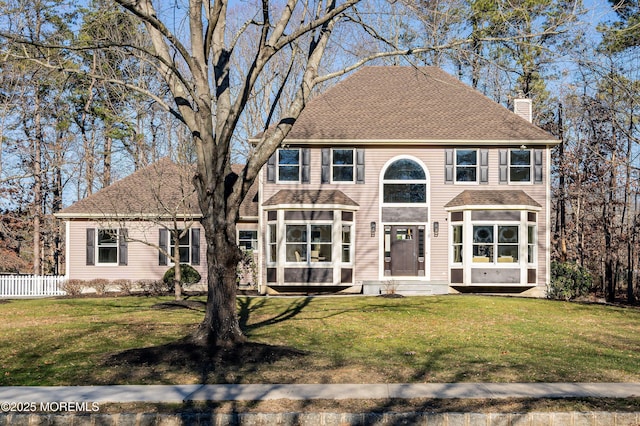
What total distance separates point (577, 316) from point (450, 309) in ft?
11.1

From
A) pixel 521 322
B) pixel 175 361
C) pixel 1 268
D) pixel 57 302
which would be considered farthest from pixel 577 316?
pixel 1 268

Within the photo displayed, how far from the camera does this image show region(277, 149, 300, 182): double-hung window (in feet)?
79.5

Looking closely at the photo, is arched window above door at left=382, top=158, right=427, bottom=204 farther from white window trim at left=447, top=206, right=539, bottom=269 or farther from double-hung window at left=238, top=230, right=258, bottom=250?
double-hung window at left=238, top=230, right=258, bottom=250

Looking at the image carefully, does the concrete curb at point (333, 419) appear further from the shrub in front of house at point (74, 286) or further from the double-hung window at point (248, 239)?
the shrub in front of house at point (74, 286)

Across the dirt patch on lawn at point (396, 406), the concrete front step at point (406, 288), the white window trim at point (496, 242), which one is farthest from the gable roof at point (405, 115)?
the dirt patch on lawn at point (396, 406)

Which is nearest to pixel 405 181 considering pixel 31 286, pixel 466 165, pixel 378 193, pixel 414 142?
pixel 378 193

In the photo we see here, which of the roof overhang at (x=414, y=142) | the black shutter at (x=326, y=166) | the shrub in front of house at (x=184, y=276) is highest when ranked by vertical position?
the roof overhang at (x=414, y=142)

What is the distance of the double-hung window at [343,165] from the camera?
24.2 meters

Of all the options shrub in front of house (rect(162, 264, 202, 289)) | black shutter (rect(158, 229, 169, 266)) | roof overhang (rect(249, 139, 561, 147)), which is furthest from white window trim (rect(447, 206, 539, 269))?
black shutter (rect(158, 229, 169, 266))

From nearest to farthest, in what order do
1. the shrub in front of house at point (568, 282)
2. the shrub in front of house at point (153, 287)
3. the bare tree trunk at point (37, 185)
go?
the shrub in front of house at point (568, 282), the shrub in front of house at point (153, 287), the bare tree trunk at point (37, 185)

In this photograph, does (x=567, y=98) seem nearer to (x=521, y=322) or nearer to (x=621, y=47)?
(x=621, y=47)

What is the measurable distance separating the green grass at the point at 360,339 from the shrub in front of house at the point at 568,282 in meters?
3.16

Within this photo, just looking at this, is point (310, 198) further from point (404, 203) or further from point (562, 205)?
point (562, 205)

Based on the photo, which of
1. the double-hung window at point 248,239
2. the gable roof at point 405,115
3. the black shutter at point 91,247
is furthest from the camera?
the black shutter at point 91,247
